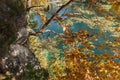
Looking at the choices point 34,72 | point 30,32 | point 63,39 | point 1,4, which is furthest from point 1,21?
point 63,39

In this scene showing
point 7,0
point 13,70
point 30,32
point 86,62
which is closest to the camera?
point 7,0

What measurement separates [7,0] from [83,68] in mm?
3352

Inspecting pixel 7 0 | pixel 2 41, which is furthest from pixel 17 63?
pixel 7 0

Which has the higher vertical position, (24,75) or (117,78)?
(24,75)

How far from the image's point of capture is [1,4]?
6270 millimetres

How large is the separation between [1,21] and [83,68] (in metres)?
3.38

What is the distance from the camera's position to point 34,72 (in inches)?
304

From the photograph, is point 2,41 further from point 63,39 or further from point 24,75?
point 63,39

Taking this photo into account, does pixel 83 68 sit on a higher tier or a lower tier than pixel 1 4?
lower

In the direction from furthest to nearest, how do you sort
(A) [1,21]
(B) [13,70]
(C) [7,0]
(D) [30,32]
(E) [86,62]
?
1. (D) [30,32]
2. (E) [86,62]
3. (B) [13,70]
4. (C) [7,0]
5. (A) [1,21]

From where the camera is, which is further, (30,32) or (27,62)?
(30,32)

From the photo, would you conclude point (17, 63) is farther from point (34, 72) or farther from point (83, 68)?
point (83, 68)

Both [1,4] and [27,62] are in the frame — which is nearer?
[1,4]

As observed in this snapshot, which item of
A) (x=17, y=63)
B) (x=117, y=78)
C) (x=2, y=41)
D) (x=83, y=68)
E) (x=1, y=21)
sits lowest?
(x=117, y=78)
